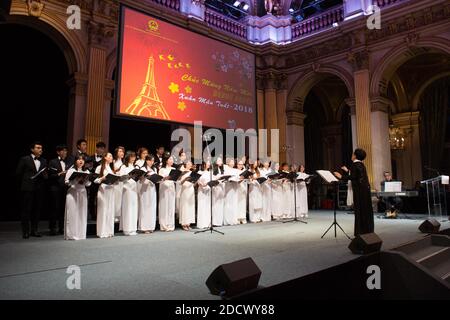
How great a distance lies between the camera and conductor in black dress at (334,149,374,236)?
511 cm

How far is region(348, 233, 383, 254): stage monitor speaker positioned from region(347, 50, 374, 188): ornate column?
7.55 m

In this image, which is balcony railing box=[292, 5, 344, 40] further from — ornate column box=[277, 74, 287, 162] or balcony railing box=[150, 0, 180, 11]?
balcony railing box=[150, 0, 180, 11]

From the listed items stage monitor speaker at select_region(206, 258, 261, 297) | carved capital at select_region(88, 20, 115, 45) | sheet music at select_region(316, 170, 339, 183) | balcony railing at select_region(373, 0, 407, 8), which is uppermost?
balcony railing at select_region(373, 0, 407, 8)

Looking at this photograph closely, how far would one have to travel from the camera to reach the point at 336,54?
39.0 feet

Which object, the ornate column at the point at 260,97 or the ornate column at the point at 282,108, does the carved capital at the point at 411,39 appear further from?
the ornate column at the point at 260,97

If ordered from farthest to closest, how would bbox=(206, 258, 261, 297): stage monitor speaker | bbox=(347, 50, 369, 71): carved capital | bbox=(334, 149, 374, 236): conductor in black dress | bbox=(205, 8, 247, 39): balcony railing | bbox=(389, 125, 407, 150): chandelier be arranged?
bbox=(389, 125, 407, 150): chandelier → bbox=(205, 8, 247, 39): balcony railing → bbox=(347, 50, 369, 71): carved capital → bbox=(334, 149, 374, 236): conductor in black dress → bbox=(206, 258, 261, 297): stage monitor speaker

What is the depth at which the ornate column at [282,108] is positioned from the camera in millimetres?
12961

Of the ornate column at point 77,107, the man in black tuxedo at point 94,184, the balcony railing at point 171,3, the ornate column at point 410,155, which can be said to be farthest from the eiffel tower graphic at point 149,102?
the ornate column at point 410,155


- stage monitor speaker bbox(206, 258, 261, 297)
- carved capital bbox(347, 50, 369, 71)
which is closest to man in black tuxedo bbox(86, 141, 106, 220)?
stage monitor speaker bbox(206, 258, 261, 297)

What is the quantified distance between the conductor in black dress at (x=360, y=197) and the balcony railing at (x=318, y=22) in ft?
28.0

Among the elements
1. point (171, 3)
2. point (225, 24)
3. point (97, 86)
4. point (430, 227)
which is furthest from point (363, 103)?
point (97, 86)

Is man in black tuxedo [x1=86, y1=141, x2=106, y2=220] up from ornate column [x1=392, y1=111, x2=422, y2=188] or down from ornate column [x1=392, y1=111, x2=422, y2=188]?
down
